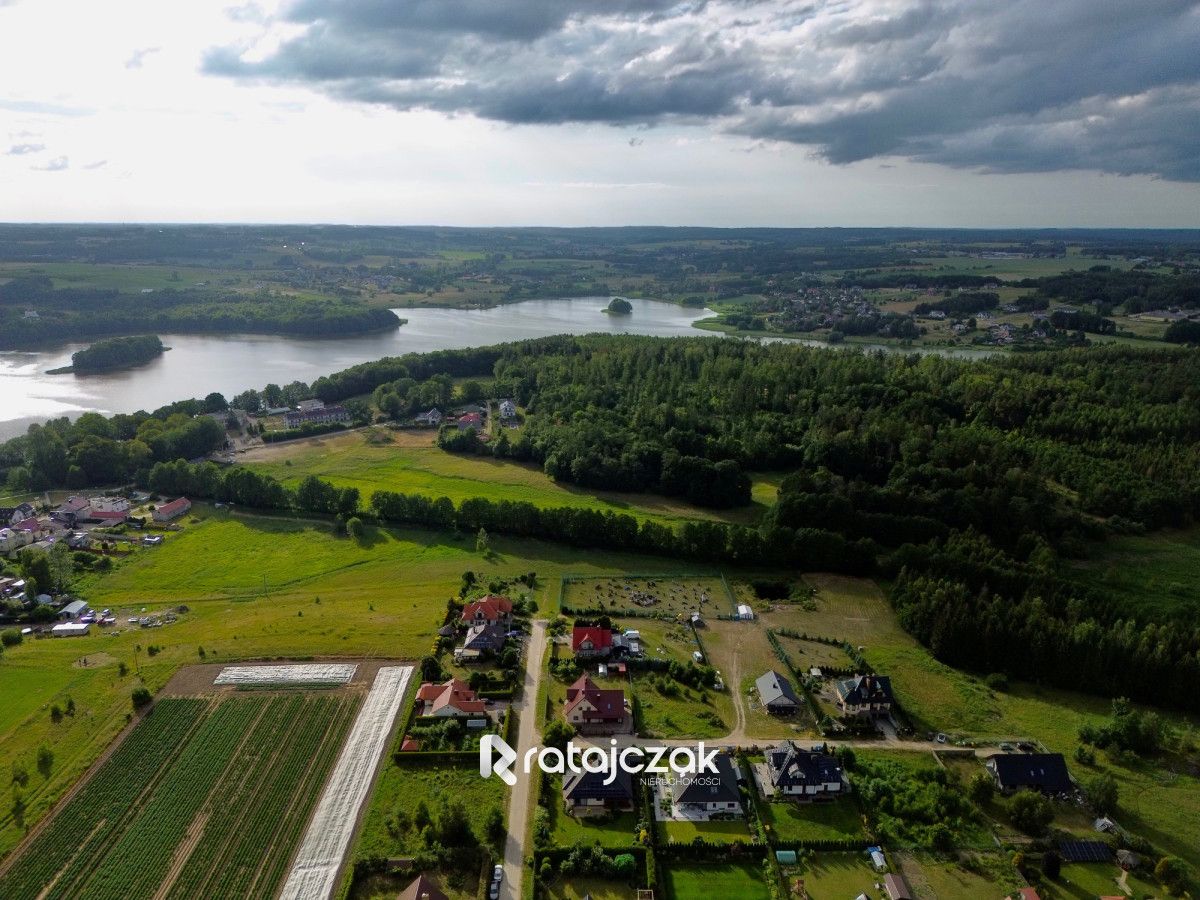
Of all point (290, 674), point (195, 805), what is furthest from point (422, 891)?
point (290, 674)

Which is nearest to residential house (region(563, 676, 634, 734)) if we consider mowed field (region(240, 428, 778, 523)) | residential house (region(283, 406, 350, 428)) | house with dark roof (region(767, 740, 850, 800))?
house with dark roof (region(767, 740, 850, 800))

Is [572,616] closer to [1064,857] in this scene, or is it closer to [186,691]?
[186,691]

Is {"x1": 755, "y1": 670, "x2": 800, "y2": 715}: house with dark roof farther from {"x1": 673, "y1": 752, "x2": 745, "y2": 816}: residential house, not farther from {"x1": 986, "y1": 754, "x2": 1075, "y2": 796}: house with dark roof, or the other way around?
{"x1": 986, "y1": 754, "x2": 1075, "y2": 796}: house with dark roof

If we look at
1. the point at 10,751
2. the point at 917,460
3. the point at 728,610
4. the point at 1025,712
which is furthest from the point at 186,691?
the point at 917,460

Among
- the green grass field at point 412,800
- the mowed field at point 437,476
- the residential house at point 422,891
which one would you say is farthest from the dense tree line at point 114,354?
the residential house at point 422,891

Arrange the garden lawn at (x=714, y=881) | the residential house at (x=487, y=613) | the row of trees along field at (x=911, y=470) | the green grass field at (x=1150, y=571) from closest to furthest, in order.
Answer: the garden lawn at (x=714, y=881) < the row of trees along field at (x=911, y=470) < the residential house at (x=487, y=613) < the green grass field at (x=1150, y=571)

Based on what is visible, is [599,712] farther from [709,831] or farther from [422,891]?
[422,891]

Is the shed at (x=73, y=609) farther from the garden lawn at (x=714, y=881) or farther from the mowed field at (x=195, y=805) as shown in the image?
the garden lawn at (x=714, y=881)
